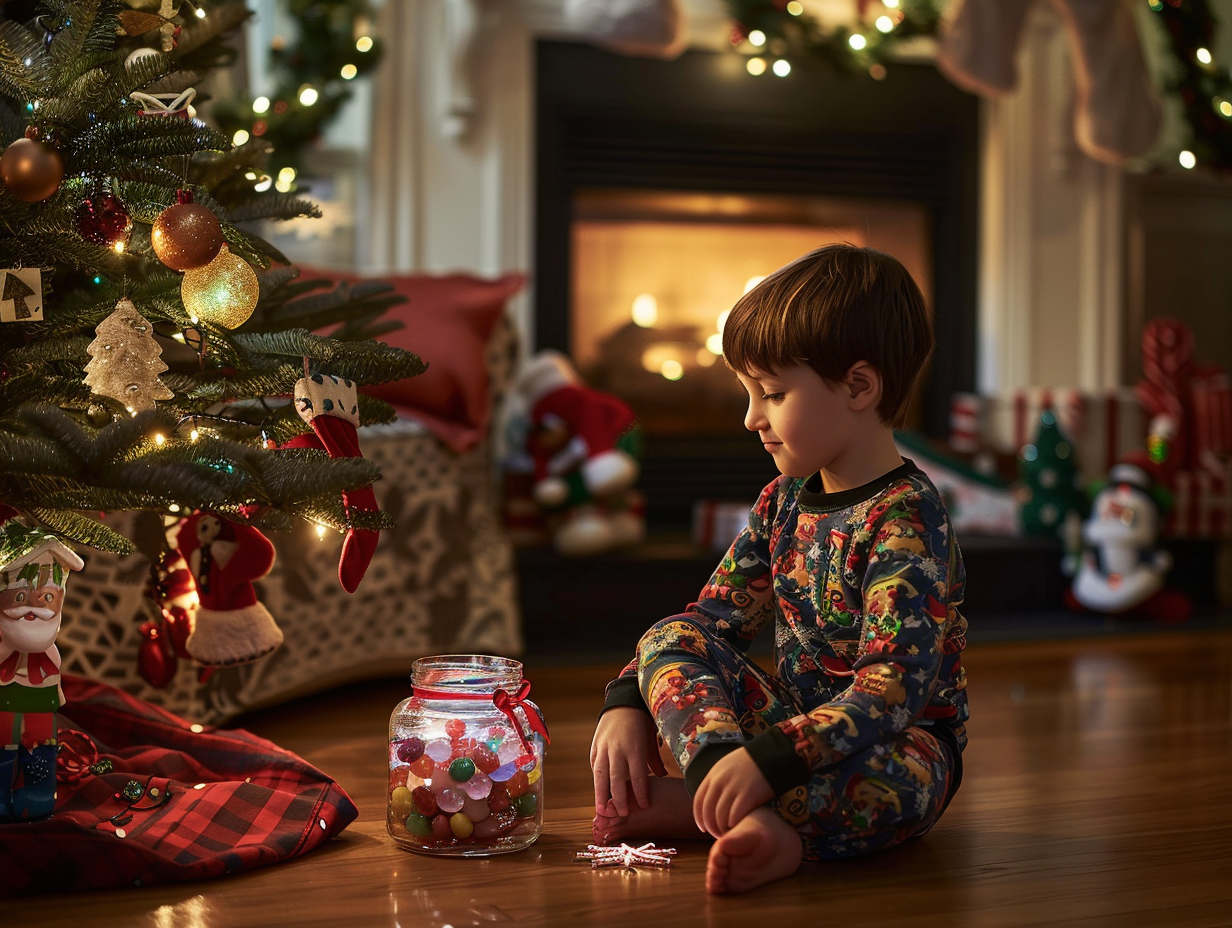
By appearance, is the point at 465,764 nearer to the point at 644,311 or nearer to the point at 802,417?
the point at 802,417

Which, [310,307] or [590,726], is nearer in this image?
[310,307]

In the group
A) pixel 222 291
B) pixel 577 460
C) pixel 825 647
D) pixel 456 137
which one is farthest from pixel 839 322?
pixel 456 137

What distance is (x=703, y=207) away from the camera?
3.41m

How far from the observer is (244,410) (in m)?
1.37

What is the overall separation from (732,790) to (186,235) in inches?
25.0

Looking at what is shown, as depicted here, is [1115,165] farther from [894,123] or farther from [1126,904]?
[1126,904]

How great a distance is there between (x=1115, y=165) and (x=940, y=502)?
107 inches

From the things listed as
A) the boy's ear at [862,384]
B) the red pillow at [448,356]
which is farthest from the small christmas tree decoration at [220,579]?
the red pillow at [448,356]

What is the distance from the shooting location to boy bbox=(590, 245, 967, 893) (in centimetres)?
109

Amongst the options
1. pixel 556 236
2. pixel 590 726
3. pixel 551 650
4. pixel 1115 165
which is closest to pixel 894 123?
pixel 1115 165

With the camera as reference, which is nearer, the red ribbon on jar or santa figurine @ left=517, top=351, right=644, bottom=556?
the red ribbon on jar

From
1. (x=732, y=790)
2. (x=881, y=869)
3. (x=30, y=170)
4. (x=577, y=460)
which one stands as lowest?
(x=881, y=869)

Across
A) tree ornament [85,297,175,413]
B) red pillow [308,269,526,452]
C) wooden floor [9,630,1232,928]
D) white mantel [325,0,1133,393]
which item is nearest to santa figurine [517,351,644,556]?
red pillow [308,269,526,452]

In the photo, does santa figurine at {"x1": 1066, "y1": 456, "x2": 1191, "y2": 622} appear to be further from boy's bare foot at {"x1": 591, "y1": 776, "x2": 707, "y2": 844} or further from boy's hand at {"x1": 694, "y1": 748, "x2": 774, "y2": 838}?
boy's hand at {"x1": 694, "y1": 748, "x2": 774, "y2": 838}
